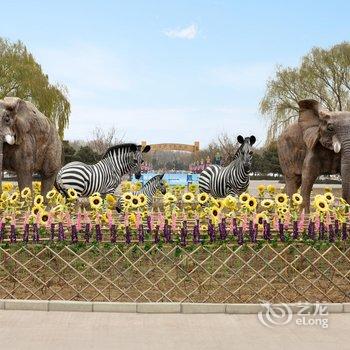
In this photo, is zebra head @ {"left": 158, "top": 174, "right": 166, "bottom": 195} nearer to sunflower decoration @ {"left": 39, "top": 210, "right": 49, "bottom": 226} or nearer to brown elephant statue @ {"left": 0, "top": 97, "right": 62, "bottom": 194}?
brown elephant statue @ {"left": 0, "top": 97, "right": 62, "bottom": 194}

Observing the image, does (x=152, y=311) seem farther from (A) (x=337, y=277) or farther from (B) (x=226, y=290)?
(A) (x=337, y=277)

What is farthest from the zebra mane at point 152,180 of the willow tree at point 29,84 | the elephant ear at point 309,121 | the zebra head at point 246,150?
the willow tree at point 29,84

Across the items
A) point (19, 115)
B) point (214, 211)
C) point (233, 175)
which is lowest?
point (214, 211)

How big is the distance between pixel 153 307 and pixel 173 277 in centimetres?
140

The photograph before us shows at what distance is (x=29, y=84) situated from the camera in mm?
33844

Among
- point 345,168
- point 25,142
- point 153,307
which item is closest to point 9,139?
point 25,142

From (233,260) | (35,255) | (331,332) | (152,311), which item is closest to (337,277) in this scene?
(233,260)

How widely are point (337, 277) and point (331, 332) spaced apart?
219cm

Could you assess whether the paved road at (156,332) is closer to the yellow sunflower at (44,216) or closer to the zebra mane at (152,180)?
the yellow sunflower at (44,216)

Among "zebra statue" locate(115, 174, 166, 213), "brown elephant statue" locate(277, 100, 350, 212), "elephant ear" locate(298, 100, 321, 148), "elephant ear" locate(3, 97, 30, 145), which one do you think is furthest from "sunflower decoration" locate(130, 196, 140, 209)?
"zebra statue" locate(115, 174, 166, 213)

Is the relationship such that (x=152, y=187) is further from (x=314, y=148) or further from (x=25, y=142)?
(x=314, y=148)

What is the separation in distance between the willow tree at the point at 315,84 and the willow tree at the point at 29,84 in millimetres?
12519

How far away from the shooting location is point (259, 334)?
5473 mm

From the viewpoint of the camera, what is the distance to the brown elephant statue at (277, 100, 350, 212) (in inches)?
427
